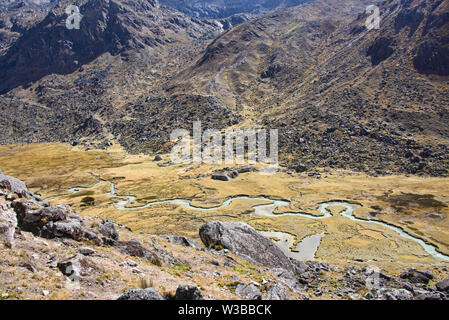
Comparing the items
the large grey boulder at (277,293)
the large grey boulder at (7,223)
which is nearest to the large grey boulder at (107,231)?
the large grey boulder at (7,223)

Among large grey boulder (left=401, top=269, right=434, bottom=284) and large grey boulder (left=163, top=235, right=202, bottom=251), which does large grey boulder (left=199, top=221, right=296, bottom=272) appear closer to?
large grey boulder (left=163, top=235, right=202, bottom=251)

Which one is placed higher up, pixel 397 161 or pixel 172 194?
pixel 397 161

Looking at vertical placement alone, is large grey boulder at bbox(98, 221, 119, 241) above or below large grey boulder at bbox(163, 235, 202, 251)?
above

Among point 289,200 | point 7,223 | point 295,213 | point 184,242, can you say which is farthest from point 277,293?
point 289,200

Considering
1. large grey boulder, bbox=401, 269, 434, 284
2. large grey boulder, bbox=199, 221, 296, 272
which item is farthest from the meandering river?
large grey boulder, bbox=199, 221, 296, 272

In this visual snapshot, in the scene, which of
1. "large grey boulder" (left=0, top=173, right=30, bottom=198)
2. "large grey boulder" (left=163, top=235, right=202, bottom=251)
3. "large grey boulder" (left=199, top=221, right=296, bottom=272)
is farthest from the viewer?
"large grey boulder" (left=199, top=221, right=296, bottom=272)

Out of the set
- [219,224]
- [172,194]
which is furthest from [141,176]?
[219,224]
